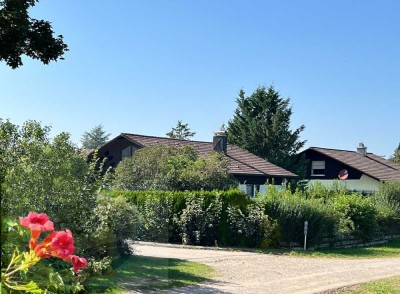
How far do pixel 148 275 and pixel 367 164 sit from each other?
40860 mm

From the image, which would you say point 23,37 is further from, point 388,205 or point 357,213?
point 388,205

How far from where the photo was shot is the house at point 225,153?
37250mm

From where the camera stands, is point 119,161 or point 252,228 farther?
point 119,161

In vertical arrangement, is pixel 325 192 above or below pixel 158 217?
above

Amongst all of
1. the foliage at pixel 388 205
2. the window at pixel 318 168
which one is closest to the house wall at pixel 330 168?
the window at pixel 318 168

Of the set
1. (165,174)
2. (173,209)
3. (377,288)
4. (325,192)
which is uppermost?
(165,174)

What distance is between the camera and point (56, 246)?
2.10 metres

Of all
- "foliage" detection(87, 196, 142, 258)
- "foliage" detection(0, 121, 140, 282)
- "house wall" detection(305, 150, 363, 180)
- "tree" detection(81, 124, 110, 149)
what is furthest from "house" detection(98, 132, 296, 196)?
"tree" detection(81, 124, 110, 149)

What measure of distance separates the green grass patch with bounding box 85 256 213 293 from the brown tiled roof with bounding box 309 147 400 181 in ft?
113

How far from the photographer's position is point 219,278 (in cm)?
1380

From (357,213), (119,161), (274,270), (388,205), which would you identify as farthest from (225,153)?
(274,270)

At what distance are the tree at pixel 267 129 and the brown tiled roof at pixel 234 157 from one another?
11.9 m

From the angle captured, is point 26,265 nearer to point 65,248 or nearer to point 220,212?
point 65,248

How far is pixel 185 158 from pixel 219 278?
50.2 feet
